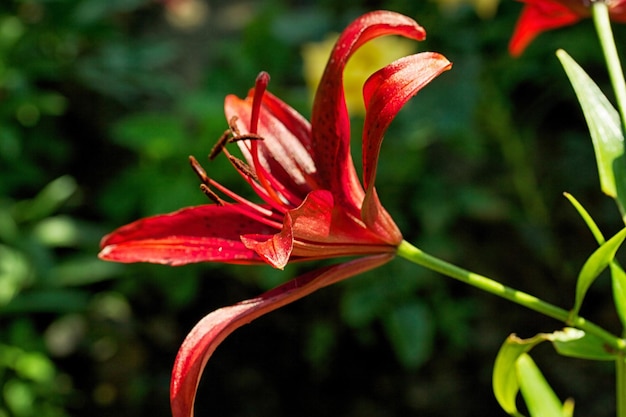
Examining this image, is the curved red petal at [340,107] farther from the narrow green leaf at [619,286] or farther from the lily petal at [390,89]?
the narrow green leaf at [619,286]

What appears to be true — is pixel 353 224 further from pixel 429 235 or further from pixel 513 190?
pixel 513 190

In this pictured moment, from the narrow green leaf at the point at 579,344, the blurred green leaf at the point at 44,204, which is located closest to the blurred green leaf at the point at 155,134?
the blurred green leaf at the point at 44,204

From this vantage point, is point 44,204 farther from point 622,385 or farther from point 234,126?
point 622,385

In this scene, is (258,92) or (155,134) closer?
(258,92)

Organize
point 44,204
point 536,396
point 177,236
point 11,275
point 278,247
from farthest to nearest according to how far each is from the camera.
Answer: point 44,204, point 11,275, point 536,396, point 177,236, point 278,247

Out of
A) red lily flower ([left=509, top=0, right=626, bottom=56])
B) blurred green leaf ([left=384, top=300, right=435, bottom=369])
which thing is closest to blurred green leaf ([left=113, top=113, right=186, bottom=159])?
blurred green leaf ([left=384, top=300, right=435, bottom=369])

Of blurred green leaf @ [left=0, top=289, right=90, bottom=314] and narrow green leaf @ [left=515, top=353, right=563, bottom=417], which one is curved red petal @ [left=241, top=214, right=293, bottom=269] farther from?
blurred green leaf @ [left=0, top=289, right=90, bottom=314]

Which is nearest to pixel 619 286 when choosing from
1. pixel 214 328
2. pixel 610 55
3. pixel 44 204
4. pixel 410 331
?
pixel 610 55
